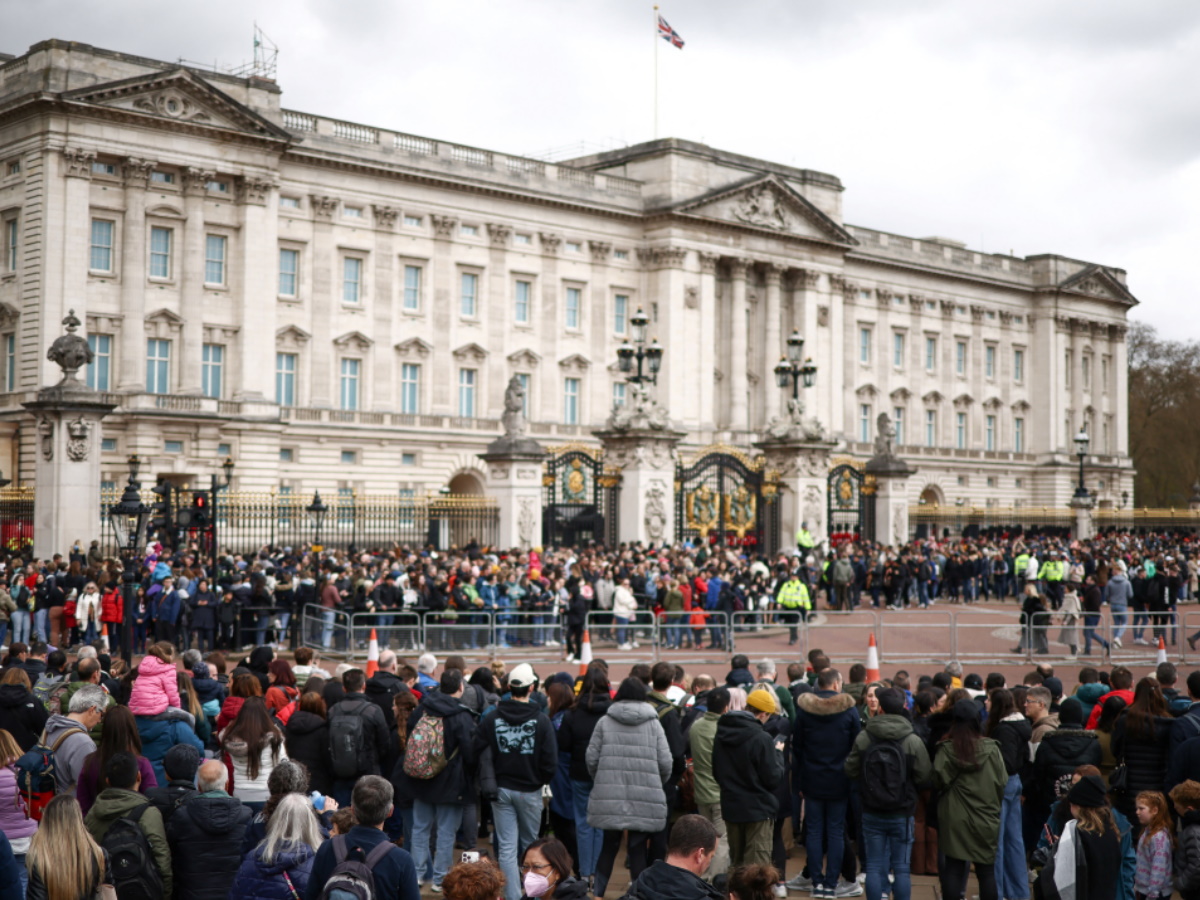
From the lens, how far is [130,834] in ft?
23.9

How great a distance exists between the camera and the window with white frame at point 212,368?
47.8m

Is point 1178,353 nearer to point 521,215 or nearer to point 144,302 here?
point 521,215

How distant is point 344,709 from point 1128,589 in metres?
21.0

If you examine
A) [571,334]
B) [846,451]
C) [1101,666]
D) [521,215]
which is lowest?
[1101,666]

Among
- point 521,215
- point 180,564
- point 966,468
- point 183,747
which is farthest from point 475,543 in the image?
point 966,468

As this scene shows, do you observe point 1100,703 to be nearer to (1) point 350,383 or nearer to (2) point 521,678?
(2) point 521,678

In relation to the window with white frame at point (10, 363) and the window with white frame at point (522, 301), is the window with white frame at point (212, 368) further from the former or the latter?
the window with white frame at point (522, 301)

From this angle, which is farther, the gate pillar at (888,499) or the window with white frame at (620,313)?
the window with white frame at (620,313)

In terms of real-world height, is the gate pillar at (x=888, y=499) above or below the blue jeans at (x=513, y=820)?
above

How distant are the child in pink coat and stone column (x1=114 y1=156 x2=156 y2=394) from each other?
36.9m

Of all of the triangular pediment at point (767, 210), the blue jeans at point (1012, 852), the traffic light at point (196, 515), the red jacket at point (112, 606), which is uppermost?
the triangular pediment at point (767, 210)

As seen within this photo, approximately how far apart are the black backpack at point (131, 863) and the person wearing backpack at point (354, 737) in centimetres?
272

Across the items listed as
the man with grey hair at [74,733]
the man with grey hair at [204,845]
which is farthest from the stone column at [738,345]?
the man with grey hair at [204,845]

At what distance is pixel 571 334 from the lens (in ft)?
198
